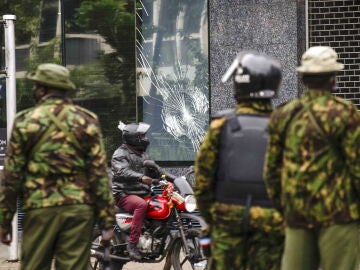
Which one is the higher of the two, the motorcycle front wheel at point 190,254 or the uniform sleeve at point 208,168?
the uniform sleeve at point 208,168

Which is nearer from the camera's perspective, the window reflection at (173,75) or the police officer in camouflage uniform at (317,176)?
the police officer in camouflage uniform at (317,176)

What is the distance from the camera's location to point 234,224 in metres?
6.06

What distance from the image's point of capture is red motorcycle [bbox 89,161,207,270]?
384 inches

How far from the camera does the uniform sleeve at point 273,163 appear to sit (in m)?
6.00

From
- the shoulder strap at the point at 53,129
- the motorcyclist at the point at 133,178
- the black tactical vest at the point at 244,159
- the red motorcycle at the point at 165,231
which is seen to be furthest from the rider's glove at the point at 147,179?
the black tactical vest at the point at 244,159

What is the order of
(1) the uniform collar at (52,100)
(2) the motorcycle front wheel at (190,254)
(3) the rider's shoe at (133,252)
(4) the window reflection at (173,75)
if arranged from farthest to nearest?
(4) the window reflection at (173,75) < (3) the rider's shoe at (133,252) < (2) the motorcycle front wheel at (190,254) < (1) the uniform collar at (52,100)

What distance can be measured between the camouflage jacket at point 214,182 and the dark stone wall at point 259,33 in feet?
24.2

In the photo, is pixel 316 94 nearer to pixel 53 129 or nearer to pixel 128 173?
pixel 53 129

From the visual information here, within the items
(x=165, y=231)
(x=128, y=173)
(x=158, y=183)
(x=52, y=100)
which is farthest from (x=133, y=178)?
(x=52, y=100)

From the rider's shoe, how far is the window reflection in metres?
3.98

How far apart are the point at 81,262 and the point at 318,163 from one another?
1.69 meters

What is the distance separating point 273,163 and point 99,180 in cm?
117

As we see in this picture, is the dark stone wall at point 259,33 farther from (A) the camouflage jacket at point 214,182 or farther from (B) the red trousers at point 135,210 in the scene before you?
(A) the camouflage jacket at point 214,182

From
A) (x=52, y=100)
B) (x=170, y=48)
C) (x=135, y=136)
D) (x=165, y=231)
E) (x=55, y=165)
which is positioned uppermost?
(x=170, y=48)
